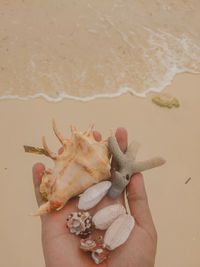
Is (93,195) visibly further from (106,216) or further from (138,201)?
(138,201)

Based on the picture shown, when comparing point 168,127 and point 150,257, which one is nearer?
point 150,257

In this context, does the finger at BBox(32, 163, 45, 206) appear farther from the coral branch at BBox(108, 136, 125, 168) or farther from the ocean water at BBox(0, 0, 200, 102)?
the ocean water at BBox(0, 0, 200, 102)

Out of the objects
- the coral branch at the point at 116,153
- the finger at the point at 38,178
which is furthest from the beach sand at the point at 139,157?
the coral branch at the point at 116,153

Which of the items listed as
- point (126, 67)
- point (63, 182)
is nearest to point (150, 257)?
point (63, 182)

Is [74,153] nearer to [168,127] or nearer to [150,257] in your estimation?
[150,257]

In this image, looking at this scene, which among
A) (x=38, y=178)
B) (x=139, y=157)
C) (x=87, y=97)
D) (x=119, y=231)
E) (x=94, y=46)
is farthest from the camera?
(x=94, y=46)

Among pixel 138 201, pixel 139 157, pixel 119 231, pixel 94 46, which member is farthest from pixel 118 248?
pixel 94 46

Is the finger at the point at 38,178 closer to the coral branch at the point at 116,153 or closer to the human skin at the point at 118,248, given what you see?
the human skin at the point at 118,248

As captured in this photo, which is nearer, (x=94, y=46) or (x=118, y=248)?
(x=118, y=248)
